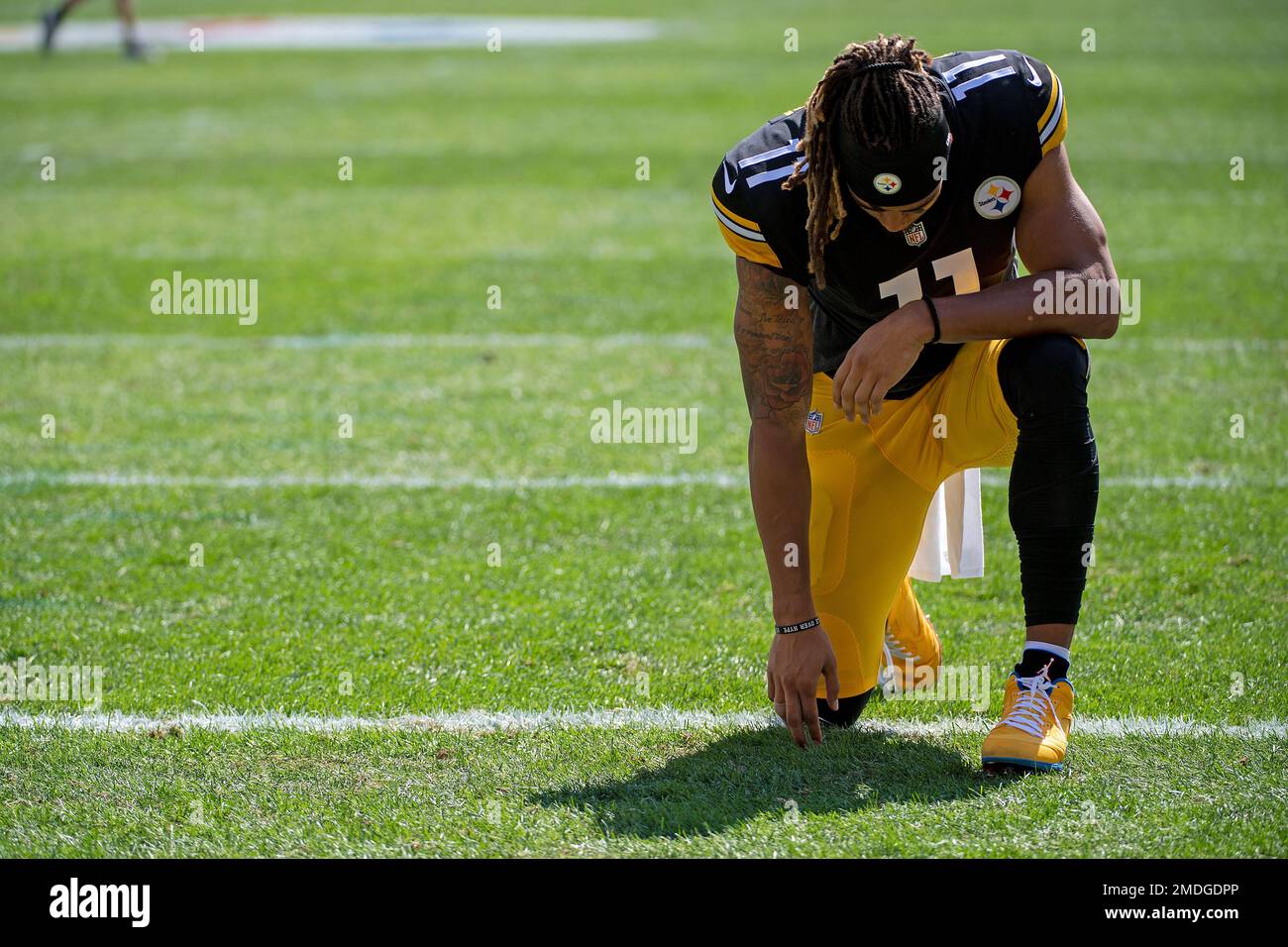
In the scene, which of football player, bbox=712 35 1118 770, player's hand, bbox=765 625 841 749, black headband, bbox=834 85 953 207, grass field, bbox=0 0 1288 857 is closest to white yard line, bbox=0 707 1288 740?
grass field, bbox=0 0 1288 857

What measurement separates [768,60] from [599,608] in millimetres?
15886

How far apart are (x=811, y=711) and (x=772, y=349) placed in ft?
2.75

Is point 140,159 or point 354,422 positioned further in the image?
point 140,159

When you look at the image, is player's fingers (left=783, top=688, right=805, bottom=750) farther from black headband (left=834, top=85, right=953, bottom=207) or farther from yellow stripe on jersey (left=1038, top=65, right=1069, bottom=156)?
yellow stripe on jersey (left=1038, top=65, right=1069, bottom=156)

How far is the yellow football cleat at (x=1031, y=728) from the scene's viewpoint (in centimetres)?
316

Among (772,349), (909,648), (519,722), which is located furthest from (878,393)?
(519,722)

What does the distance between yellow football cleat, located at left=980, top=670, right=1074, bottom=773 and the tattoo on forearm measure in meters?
0.80

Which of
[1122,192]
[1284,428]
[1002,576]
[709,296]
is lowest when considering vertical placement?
[1002,576]

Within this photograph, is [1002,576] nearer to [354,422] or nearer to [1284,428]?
[1284,428]

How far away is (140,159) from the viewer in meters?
12.8

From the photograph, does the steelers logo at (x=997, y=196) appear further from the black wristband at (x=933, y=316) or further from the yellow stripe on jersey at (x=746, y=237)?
the yellow stripe on jersey at (x=746, y=237)

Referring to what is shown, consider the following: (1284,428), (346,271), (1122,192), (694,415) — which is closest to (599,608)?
(694,415)

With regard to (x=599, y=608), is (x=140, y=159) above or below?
above

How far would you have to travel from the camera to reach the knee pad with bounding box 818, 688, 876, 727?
3.52 metres
